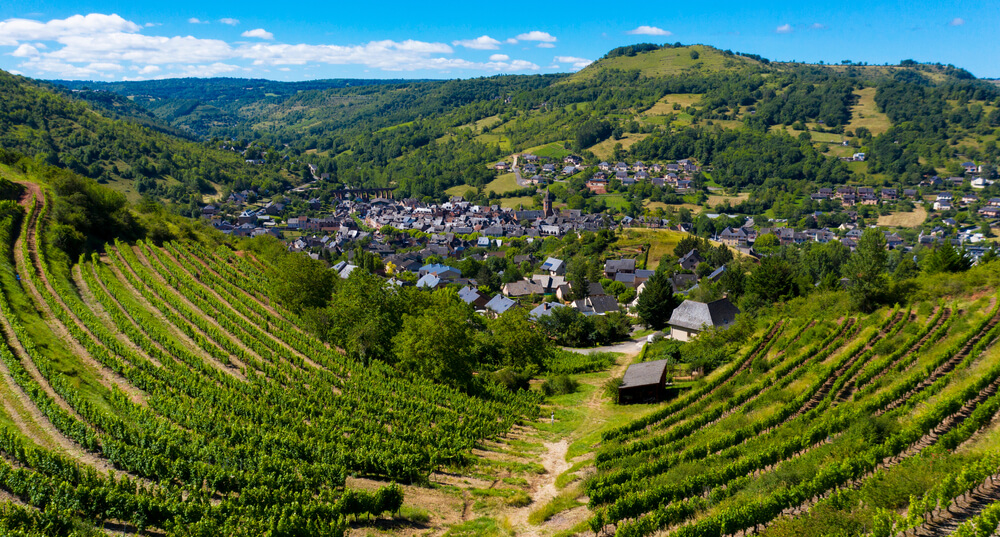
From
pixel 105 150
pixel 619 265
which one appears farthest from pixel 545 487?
pixel 105 150

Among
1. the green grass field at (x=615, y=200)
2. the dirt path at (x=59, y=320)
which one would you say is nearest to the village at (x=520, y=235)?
the green grass field at (x=615, y=200)

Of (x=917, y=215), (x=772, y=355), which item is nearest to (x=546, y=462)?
(x=772, y=355)

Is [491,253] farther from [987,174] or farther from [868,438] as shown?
[987,174]

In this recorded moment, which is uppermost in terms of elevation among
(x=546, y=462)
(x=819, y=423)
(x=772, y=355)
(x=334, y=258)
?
(x=819, y=423)

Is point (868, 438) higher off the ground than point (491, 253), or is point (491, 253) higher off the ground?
point (868, 438)

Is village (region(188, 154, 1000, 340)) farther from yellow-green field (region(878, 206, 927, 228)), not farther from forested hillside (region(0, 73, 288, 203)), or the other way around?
forested hillside (region(0, 73, 288, 203))

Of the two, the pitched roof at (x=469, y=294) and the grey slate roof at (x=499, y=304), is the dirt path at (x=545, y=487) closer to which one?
the grey slate roof at (x=499, y=304)

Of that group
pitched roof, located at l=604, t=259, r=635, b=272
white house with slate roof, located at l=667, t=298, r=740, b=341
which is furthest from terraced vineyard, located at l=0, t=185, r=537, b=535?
pitched roof, located at l=604, t=259, r=635, b=272
